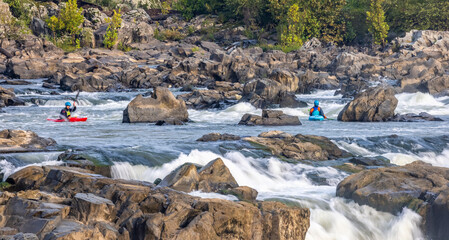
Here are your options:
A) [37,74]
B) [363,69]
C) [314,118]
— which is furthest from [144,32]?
[314,118]

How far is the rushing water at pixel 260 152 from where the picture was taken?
36.2 feet

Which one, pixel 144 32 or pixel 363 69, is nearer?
pixel 363 69

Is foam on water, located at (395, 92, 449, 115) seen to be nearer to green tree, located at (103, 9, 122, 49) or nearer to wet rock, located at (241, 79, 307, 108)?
wet rock, located at (241, 79, 307, 108)

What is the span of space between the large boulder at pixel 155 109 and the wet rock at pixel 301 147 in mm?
8379

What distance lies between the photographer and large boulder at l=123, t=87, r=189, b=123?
25.1m

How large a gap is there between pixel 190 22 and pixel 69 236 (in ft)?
249

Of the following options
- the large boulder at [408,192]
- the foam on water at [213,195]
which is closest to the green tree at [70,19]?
the foam on water at [213,195]

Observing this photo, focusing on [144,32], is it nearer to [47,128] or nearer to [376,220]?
[47,128]

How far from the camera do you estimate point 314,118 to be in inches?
1080

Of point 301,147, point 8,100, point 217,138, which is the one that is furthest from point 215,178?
point 8,100

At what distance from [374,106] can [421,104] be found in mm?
8498

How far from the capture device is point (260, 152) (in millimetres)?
16047

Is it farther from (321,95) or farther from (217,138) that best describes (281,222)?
(321,95)

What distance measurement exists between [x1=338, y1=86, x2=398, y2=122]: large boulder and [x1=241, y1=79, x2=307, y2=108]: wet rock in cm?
554
